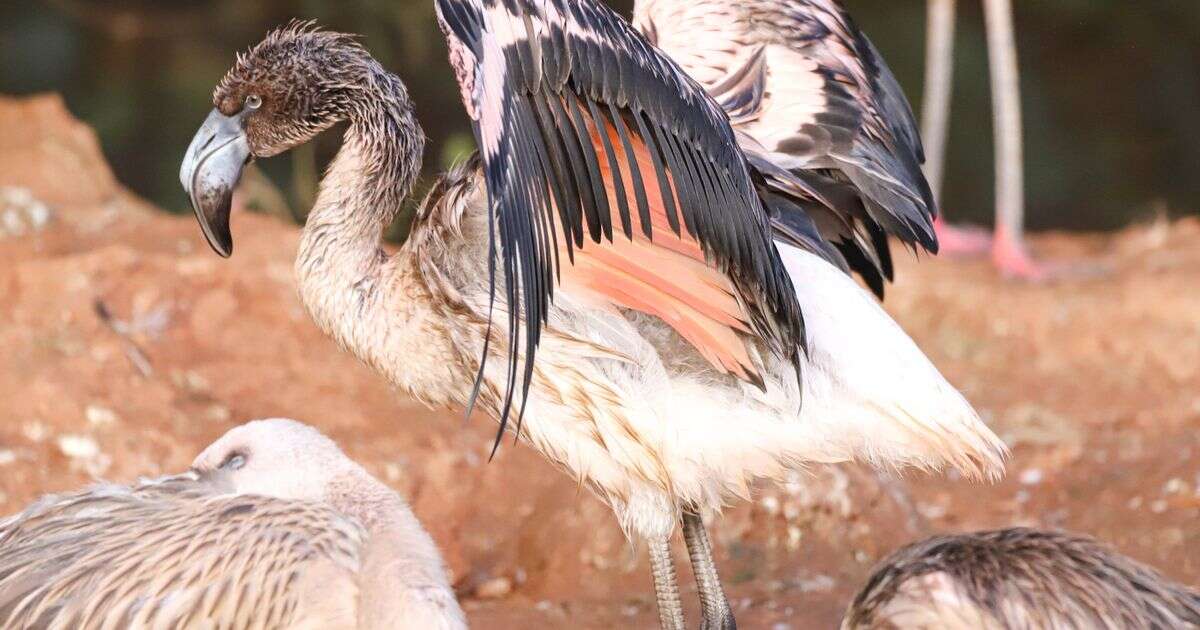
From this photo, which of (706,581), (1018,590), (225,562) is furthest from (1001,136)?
(225,562)

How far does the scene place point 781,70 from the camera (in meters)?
3.82

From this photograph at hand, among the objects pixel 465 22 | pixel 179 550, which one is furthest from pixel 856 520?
pixel 465 22

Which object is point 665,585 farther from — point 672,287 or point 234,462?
point 234,462

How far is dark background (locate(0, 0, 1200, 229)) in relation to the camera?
8.59 meters

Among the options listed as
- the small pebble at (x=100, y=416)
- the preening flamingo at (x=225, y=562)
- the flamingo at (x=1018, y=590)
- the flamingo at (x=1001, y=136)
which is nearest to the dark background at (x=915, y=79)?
the flamingo at (x=1001, y=136)

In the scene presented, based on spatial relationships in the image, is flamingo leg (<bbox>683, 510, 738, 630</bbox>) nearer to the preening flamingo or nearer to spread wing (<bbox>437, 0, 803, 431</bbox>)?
spread wing (<bbox>437, 0, 803, 431</bbox>)

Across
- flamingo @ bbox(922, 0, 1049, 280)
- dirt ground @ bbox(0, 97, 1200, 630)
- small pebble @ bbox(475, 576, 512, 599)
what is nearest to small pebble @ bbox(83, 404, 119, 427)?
dirt ground @ bbox(0, 97, 1200, 630)

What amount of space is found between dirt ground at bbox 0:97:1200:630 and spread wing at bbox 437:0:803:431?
1.84 ft

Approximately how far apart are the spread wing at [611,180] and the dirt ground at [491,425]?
560 millimetres

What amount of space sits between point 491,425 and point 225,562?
1.76m

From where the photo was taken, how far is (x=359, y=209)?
3.39 metres

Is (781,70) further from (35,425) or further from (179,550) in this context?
(35,425)

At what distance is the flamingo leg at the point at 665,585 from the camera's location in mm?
3438

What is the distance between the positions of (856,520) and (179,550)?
2.04m
